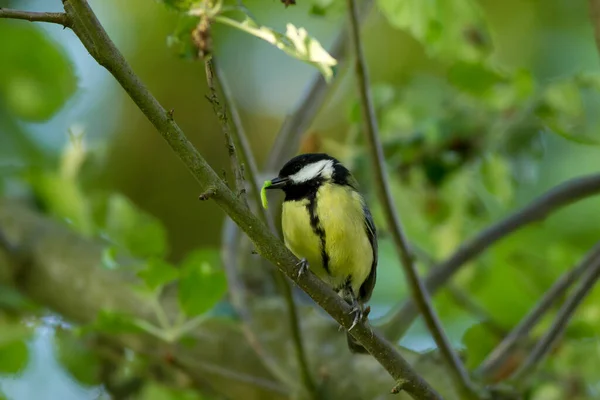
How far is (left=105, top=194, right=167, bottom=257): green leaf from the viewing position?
200 centimetres

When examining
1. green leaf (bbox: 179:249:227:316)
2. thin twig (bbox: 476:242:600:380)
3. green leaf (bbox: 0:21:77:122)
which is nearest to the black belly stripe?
green leaf (bbox: 179:249:227:316)

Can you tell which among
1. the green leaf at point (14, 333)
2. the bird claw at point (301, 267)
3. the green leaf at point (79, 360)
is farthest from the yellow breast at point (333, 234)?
the green leaf at point (79, 360)

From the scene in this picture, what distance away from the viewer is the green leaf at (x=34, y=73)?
256 cm

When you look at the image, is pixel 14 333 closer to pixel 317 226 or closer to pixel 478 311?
pixel 317 226

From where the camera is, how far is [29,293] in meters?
2.43

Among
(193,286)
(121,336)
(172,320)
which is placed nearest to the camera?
(193,286)

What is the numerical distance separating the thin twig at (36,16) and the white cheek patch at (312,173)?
937 millimetres

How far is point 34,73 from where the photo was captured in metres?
2.56

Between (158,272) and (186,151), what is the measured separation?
521mm

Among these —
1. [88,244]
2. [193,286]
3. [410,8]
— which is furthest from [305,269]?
[88,244]

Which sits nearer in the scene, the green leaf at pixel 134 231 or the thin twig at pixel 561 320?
the thin twig at pixel 561 320

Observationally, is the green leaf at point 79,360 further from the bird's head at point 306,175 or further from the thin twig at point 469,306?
the thin twig at point 469,306

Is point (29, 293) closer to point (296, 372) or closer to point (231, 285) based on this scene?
point (231, 285)

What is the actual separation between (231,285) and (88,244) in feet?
2.00
